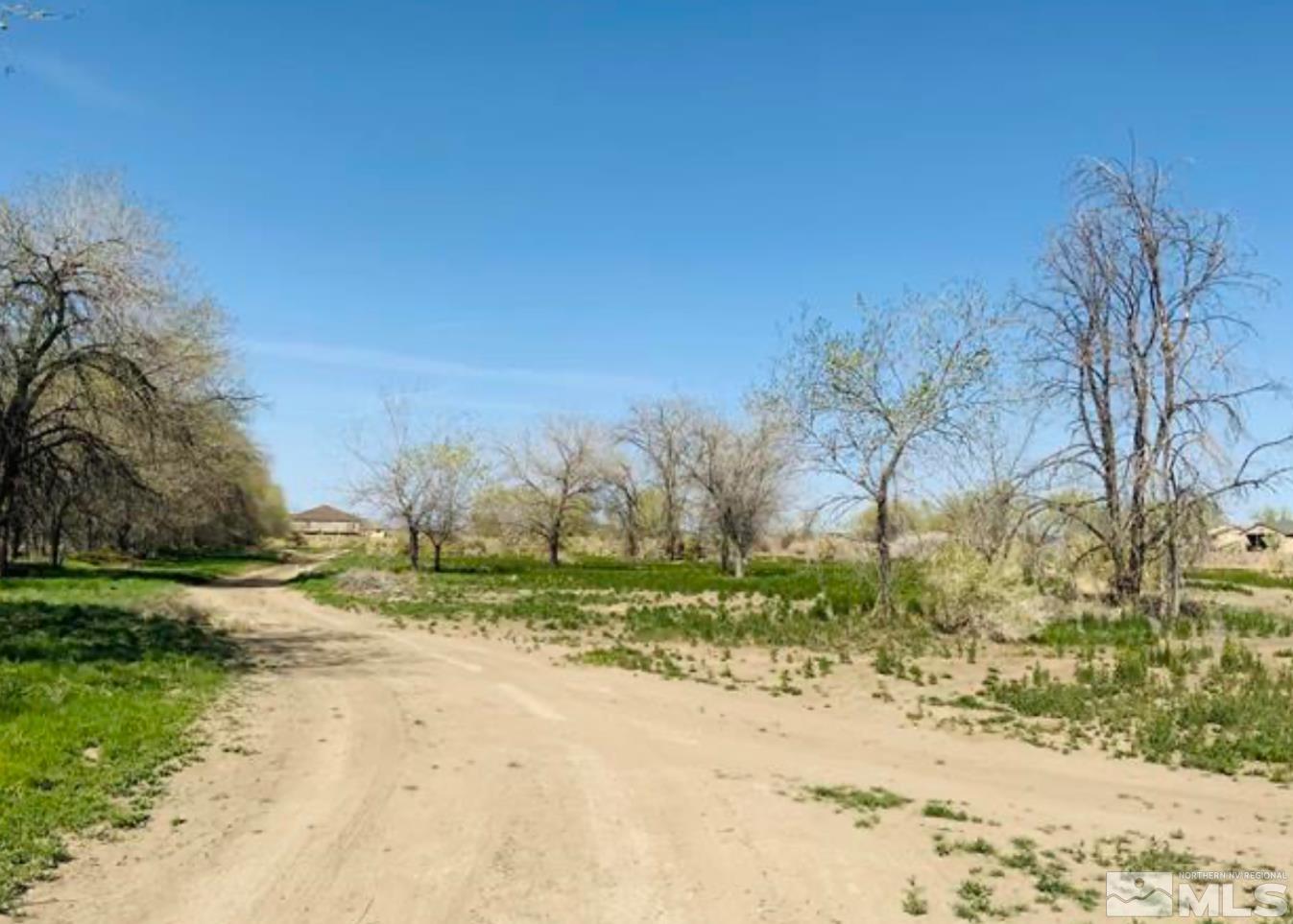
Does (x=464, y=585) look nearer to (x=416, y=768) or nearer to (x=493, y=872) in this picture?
(x=416, y=768)

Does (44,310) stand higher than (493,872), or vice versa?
(44,310)

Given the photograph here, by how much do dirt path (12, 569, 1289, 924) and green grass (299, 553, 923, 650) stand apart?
875 centimetres

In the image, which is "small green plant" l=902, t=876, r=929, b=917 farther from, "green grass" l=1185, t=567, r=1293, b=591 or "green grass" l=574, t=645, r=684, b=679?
"green grass" l=1185, t=567, r=1293, b=591

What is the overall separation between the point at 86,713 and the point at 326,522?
173m

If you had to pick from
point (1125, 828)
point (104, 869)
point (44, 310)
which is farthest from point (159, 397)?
point (1125, 828)

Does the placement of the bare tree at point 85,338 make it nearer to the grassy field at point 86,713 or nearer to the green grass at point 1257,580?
the grassy field at point 86,713

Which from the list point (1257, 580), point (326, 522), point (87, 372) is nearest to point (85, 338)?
point (87, 372)

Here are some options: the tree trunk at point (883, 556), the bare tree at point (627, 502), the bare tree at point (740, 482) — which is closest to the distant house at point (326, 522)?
the bare tree at point (627, 502)

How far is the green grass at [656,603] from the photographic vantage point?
23.1 meters

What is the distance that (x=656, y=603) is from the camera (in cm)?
Result: 3266

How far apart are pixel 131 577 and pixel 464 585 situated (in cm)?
1315

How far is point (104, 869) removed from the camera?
21.8 ft

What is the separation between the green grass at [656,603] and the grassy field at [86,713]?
26.8 ft

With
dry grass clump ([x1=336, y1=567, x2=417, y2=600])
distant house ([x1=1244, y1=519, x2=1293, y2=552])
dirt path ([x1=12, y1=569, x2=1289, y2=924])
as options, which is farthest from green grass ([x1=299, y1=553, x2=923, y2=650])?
distant house ([x1=1244, y1=519, x2=1293, y2=552])
